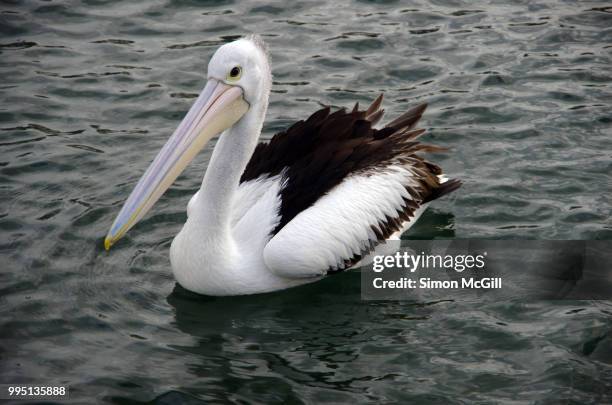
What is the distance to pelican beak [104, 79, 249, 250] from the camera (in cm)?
571

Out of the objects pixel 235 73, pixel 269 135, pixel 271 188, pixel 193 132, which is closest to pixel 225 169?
pixel 193 132

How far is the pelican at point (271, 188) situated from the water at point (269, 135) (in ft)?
0.93

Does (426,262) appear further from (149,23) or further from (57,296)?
(149,23)

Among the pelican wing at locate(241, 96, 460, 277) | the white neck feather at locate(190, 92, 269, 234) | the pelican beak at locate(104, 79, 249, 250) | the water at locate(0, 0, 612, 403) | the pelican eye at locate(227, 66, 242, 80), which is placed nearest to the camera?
the water at locate(0, 0, 612, 403)

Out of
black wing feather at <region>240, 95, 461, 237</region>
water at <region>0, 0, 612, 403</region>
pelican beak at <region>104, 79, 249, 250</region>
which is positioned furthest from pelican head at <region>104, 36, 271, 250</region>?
water at <region>0, 0, 612, 403</region>

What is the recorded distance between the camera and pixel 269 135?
8.20 meters

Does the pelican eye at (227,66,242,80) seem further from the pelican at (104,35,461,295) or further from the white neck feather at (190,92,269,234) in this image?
the white neck feather at (190,92,269,234)

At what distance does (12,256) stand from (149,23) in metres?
4.01

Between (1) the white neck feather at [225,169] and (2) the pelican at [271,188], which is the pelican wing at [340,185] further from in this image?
(1) the white neck feather at [225,169]

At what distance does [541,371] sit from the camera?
554cm

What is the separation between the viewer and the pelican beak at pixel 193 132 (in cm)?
571

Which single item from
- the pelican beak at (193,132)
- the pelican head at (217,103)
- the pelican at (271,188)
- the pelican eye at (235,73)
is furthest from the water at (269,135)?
the pelican eye at (235,73)

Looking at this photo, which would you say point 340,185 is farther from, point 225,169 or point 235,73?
point 235,73

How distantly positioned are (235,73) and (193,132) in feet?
1.50
